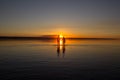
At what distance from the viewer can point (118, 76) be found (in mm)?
18234

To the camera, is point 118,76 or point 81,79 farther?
point 118,76

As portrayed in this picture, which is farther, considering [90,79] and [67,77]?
[67,77]

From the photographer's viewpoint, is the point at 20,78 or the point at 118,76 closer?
the point at 20,78

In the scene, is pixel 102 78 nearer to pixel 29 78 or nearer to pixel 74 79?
pixel 74 79

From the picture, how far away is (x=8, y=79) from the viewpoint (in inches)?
650

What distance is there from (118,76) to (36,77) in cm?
862

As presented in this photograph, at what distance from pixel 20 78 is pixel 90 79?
6.90m

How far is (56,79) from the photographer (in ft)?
56.1

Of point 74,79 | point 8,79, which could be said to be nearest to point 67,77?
point 74,79

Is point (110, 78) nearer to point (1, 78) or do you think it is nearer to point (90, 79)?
point (90, 79)

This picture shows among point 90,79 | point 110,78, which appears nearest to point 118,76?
point 110,78

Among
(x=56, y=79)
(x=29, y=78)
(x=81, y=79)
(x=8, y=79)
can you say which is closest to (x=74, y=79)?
(x=81, y=79)

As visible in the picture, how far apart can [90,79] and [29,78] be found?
6.04m

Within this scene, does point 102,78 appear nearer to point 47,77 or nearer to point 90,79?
point 90,79
